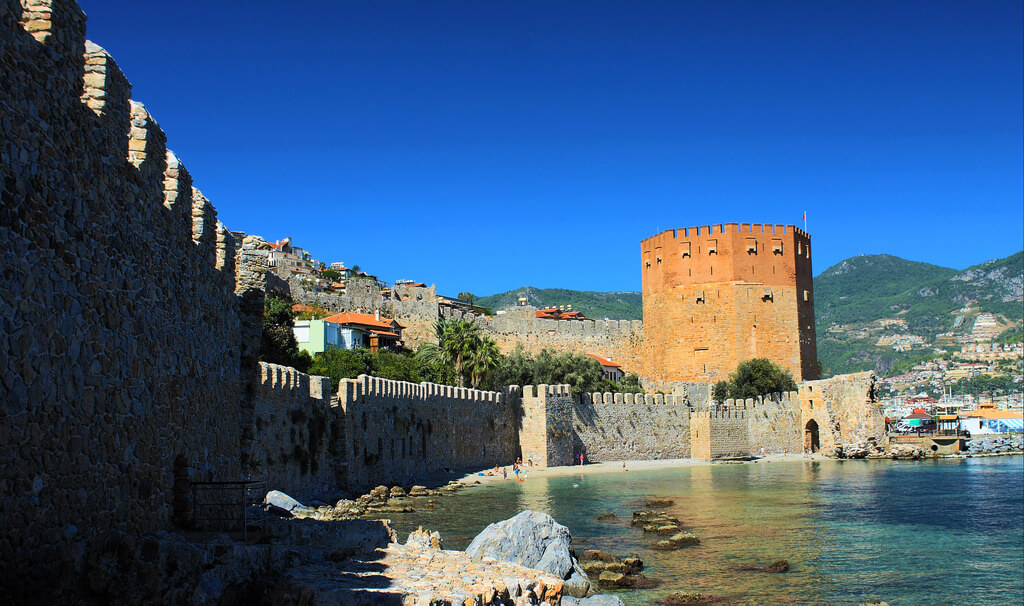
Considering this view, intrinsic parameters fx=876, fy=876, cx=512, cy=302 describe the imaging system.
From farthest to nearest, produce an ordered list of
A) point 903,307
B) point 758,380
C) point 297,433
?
1. point 903,307
2. point 758,380
3. point 297,433

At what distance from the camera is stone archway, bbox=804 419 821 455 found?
39850mm

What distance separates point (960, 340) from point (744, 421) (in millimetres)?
127496

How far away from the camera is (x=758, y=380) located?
41438mm

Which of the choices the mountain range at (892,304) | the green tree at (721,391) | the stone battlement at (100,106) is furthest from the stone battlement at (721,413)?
the mountain range at (892,304)

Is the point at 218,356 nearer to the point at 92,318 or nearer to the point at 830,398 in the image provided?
the point at 92,318

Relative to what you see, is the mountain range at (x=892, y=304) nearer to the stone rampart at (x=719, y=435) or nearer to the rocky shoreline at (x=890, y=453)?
the rocky shoreline at (x=890, y=453)

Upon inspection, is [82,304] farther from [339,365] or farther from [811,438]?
[811,438]

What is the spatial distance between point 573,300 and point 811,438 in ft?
299

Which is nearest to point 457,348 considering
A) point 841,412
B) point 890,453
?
point 841,412

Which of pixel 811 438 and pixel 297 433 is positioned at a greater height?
pixel 297 433

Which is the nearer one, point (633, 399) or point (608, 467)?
point (608, 467)

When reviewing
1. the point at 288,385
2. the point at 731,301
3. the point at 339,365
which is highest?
the point at 731,301

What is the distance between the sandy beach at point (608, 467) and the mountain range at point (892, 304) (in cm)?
8607

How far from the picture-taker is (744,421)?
3778cm
